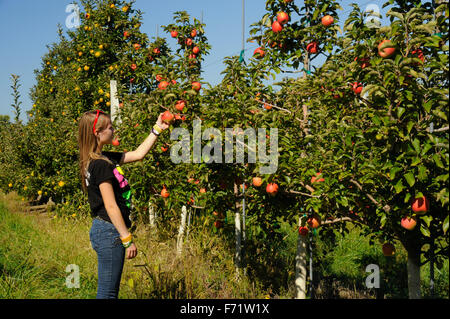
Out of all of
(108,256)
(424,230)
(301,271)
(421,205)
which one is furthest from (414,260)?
(108,256)

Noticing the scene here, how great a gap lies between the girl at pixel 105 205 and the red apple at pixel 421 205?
1.65m

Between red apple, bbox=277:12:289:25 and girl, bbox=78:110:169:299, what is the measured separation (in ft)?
6.49

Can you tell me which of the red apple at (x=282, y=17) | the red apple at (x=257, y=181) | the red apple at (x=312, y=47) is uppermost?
the red apple at (x=282, y=17)

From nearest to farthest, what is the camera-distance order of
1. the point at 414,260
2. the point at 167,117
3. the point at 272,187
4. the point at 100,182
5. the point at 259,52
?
the point at 100,182
the point at 414,260
the point at 272,187
the point at 167,117
the point at 259,52

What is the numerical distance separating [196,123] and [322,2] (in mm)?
1611

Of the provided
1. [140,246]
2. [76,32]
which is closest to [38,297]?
[140,246]

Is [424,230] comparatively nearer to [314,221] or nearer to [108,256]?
[314,221]

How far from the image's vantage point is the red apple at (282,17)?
3568mm

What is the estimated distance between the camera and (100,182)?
90.7 inches

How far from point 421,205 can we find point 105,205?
1.80m

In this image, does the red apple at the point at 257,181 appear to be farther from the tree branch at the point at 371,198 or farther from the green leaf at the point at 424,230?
the green leaf at the point at 424,230

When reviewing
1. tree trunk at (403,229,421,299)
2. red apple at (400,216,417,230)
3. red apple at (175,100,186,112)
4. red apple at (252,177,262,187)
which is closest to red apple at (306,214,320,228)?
red apple at (252,177,262,187)

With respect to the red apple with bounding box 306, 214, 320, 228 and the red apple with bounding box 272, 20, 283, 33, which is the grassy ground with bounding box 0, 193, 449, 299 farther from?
the red apple with bounding box 272, 20, 283, 33

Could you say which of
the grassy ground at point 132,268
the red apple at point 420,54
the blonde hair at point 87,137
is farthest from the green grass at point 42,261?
the red apple at point 420,54
